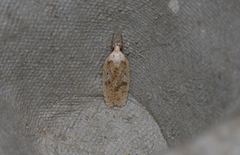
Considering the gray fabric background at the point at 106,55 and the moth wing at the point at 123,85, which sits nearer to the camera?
the gray fabric background at the point at 106,55

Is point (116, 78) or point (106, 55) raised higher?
point (106, 55)

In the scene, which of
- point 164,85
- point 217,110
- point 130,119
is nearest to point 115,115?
point 130,119

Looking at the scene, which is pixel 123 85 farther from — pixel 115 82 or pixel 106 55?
pixel 106 55

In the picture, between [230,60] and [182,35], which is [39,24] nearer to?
[182,35]

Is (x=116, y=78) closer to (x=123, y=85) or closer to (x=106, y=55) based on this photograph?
(x=123, y=85)

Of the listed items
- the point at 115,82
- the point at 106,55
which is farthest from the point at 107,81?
the point at 106,55
